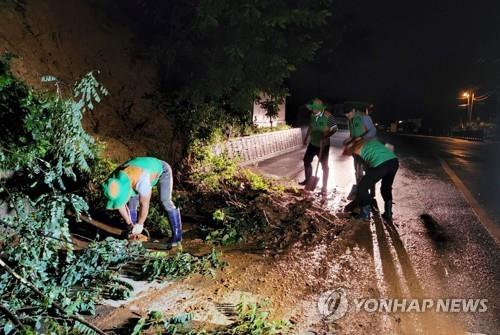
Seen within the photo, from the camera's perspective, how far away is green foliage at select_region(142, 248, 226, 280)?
3980 millimetres

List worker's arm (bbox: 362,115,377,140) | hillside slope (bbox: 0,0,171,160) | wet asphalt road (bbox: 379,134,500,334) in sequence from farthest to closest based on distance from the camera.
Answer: hillside slope (bbox: 0,0,171,160)
worker's arm (bbox: 362,115,377,140)
wet asphalt road (bbox: 379,134,500,334)

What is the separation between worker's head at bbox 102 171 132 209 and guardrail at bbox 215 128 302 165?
511 cm

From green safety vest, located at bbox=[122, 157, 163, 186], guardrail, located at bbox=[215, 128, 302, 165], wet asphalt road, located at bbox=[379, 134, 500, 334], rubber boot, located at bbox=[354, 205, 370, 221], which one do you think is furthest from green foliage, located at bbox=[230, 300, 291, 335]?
guardrail, located at bbox=[215, 128, 302, 165]

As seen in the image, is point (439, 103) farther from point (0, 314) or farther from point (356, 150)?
point (0, 314)

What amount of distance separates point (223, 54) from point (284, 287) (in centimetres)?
696

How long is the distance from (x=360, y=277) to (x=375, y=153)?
2211mm

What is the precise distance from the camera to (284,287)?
3.87 meters

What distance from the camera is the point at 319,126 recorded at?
7184 millimetres

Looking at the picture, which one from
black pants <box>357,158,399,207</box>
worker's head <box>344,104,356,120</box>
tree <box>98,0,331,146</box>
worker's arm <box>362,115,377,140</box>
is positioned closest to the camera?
black pants <box>357,158,399,207</box>

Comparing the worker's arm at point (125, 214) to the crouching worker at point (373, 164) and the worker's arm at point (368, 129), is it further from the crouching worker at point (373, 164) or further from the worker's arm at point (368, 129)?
the worker's arm at point (368, 129)

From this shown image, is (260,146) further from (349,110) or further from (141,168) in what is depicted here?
(141,168)

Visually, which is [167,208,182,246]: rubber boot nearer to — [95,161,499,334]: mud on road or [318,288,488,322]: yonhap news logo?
[95,161,499,334]: mud on road

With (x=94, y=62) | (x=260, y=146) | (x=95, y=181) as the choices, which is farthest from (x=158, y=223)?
(x=260, y=146)

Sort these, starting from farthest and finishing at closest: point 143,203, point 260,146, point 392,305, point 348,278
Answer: point 260,146 → point 143,203 → point 348,278 → point 392,305
